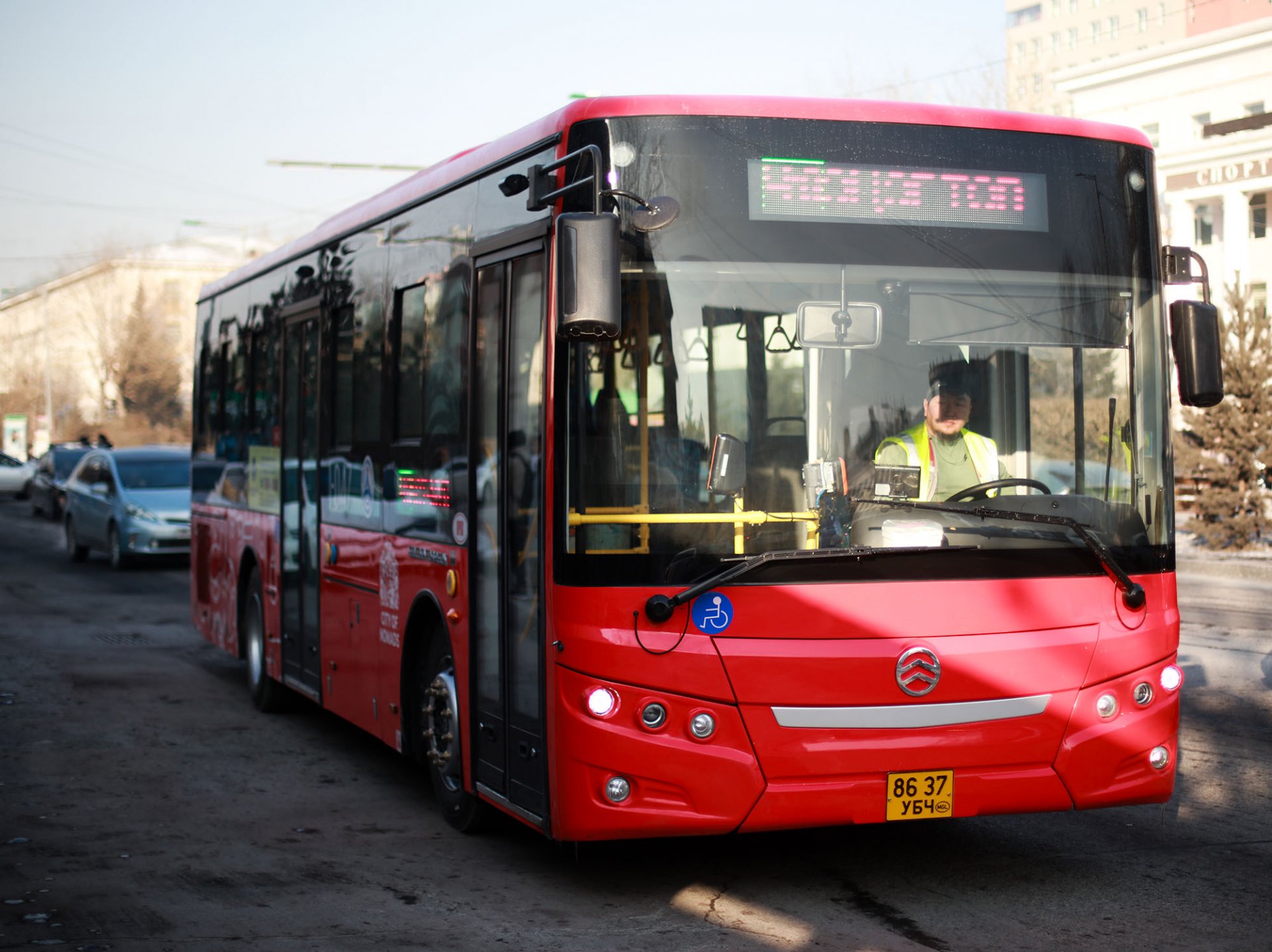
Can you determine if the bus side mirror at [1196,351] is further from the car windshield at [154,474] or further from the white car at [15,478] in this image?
the white car at [15,478]

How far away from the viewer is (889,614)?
5855 millimetres

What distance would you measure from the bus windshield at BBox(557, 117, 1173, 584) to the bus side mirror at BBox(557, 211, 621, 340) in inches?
15.3

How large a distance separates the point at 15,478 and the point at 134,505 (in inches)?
1155

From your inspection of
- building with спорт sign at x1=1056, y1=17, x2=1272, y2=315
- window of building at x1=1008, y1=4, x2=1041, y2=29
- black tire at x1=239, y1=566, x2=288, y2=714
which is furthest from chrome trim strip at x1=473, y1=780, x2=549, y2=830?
window of building at x1=1008, y1=4, x2=1041, y2=29

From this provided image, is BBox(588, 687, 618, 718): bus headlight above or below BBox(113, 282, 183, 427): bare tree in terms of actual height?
below

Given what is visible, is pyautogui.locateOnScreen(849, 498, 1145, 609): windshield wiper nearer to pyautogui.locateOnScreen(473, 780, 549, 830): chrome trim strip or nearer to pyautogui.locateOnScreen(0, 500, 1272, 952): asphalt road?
pyautogui.locateOnScreen(0, 500, 1272, 952): asphalt road

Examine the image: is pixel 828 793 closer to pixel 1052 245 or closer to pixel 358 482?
pixel 1052 245

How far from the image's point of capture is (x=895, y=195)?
6.08 metres

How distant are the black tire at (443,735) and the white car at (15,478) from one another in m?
45.3

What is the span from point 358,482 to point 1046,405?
13.3 feet

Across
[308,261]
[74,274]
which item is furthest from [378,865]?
[74,274]

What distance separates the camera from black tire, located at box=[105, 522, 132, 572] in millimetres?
23297

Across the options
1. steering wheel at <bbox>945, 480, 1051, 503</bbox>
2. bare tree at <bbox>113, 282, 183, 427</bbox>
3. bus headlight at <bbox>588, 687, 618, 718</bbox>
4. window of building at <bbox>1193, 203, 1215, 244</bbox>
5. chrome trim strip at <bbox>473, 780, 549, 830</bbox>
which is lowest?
chrome trim strip at <bbox>473, 780, 549, 830</bbox>

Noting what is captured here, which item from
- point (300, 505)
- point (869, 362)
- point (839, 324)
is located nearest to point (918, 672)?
point (869, 362)
